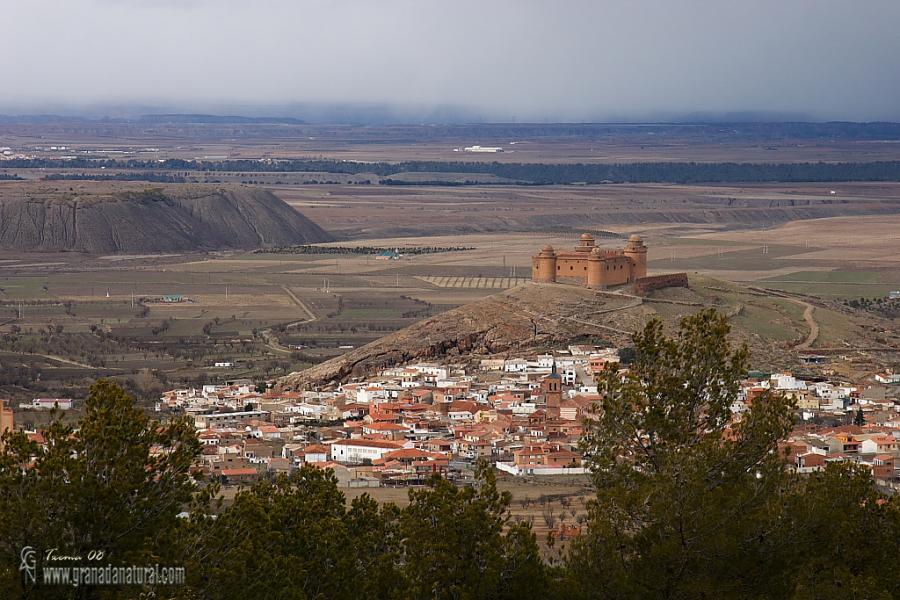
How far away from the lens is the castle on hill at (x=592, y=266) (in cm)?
6450

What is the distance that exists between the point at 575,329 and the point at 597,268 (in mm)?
3150

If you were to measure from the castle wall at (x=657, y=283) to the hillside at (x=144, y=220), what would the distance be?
57.6m

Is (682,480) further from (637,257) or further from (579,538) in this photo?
(637,257)

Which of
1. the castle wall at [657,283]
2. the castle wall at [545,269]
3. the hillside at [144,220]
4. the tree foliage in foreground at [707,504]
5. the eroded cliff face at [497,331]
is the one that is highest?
the tree foliage in foreground at [707,504]

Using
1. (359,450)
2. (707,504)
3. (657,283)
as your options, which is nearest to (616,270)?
(657,283)

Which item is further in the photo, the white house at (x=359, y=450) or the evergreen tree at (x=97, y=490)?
the white house at (x=359, y=450)

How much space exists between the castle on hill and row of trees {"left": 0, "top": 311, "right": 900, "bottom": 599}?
42.9 m

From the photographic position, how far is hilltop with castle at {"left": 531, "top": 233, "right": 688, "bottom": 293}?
64562mm

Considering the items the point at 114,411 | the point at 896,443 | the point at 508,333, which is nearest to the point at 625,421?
the point at 114,411

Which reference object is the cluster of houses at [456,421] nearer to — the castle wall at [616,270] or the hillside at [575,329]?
the hillside at [575,329]

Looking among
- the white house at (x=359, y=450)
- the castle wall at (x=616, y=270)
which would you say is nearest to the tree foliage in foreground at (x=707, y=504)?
the white house at (x=359, y=450)

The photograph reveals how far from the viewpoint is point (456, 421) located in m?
47.7

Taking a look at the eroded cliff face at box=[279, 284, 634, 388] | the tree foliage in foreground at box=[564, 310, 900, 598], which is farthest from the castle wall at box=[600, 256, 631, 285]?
the tree foliage in foreground at box=[564, 310, 900, 598]

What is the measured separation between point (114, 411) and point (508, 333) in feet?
155
